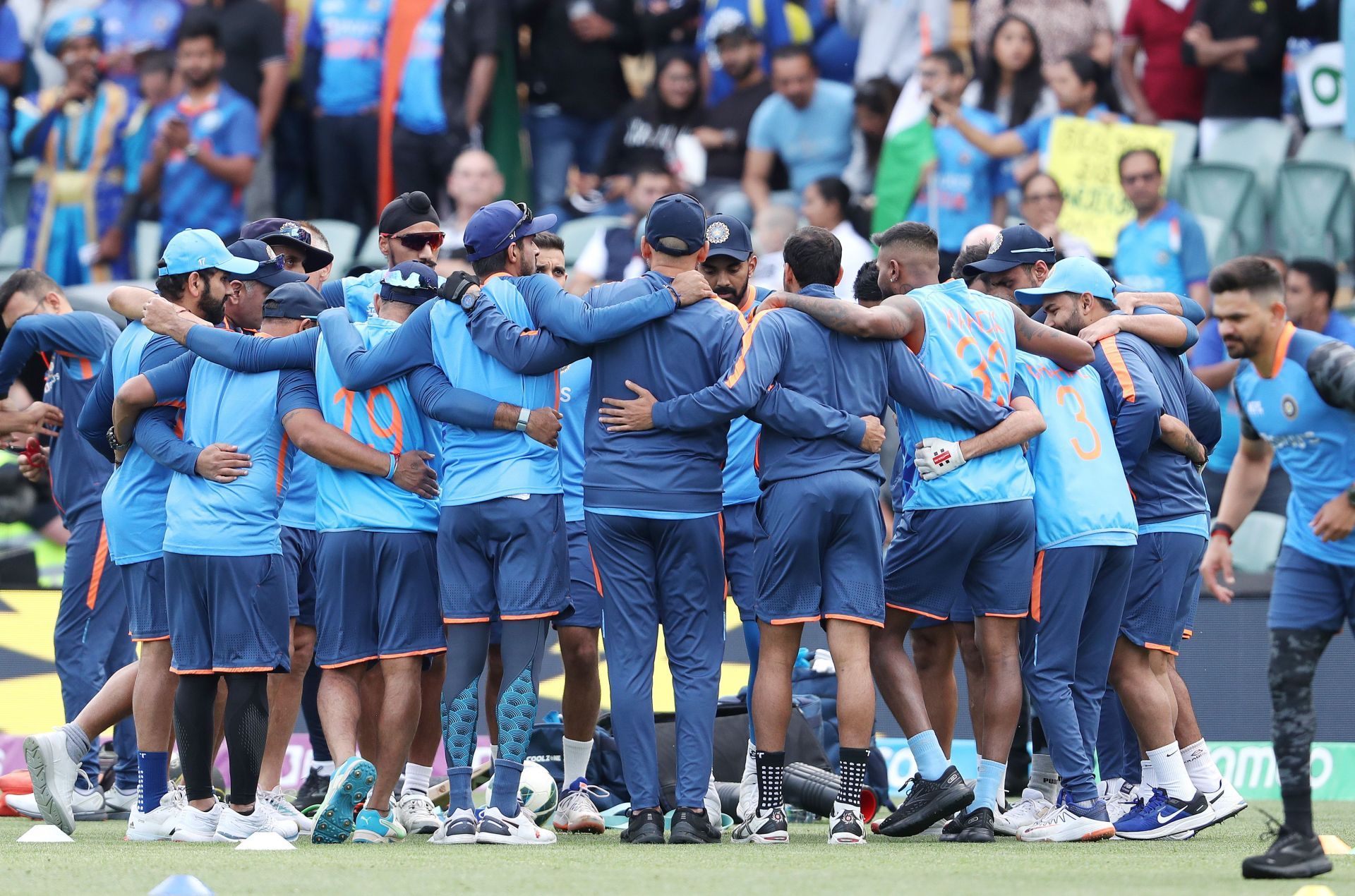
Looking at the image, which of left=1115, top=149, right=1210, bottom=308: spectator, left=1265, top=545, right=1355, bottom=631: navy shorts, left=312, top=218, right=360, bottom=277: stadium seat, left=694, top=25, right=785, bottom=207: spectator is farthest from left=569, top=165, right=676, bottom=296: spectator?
left=1265, top=545, right=1355, bottom=631: navy shorts

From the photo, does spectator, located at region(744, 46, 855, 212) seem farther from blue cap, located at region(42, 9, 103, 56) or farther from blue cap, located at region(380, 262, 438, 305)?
blue cap, located at region(380, 262, 438, 305)

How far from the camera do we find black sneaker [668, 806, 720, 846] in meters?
6.88

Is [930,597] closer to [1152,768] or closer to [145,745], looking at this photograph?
[1152,768]

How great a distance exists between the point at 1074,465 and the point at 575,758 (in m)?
2.56

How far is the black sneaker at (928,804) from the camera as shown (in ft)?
22.7

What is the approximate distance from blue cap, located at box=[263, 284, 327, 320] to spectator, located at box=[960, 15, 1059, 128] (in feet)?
24.5

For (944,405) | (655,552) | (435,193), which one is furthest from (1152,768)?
(435,193)

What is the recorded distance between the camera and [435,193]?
1480cm

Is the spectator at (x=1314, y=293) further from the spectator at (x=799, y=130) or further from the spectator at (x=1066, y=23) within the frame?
the spectator at (x=799, y=130)

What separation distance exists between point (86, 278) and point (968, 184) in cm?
763

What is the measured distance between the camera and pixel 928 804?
699 centimetres

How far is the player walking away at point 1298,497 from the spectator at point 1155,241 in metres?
6.25

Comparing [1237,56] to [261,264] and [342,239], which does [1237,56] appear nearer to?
[342,239]

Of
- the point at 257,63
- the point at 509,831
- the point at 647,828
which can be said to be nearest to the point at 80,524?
the point at 509,831
